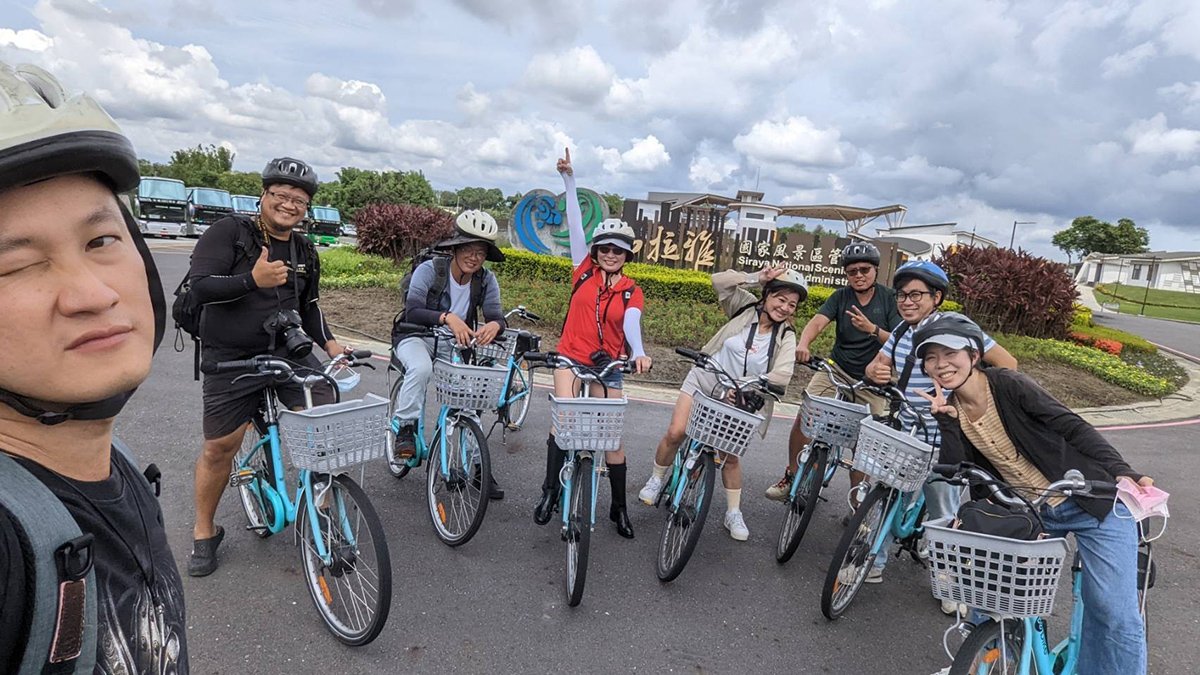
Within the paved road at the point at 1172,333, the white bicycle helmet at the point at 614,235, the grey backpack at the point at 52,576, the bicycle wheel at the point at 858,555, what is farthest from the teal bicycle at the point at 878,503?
the paved road at the point at 1172,333

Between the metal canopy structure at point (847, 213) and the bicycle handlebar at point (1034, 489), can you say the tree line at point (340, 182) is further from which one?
the bicycle handlebar at point (1034, 489)

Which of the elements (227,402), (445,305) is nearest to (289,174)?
(227,402)

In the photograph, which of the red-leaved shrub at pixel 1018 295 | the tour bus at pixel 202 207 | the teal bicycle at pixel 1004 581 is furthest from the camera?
the tour bus at pixel 202 207

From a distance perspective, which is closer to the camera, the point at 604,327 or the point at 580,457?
the point at 580,457

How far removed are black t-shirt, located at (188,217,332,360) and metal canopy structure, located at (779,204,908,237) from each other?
23.9 meters

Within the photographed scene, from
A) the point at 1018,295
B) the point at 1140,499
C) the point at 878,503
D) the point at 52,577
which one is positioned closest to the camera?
the point at 52,577

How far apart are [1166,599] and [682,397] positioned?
333 cm

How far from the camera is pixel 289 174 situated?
3129mm

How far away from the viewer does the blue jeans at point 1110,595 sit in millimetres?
2457

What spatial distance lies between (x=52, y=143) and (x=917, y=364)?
12.8ft

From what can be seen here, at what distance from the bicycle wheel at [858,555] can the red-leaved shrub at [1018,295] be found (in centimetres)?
1268

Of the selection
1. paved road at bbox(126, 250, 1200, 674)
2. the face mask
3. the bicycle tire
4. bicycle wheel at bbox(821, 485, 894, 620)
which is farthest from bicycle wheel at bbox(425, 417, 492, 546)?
the face mask

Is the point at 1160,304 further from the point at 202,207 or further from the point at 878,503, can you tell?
the point at 202,207

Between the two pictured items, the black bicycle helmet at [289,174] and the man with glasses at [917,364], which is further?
the man with glasses at [917,364]
